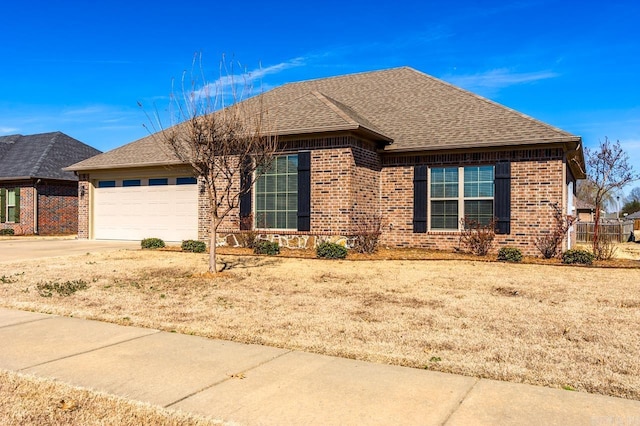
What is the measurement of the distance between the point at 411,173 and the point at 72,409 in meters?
13.1

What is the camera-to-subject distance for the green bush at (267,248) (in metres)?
14.1

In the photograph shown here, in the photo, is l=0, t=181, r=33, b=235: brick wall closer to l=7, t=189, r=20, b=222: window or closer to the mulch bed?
l=7, t=189, r=20, b=222: window

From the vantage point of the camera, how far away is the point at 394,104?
18.5 meters

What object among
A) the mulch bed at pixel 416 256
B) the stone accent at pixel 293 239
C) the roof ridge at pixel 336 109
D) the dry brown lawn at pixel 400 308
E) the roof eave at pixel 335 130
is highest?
the roof ridge at pixel 336 109

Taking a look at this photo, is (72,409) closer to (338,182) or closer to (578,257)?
(338,182)

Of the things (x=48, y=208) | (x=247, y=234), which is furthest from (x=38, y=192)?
(x=247, y=234)

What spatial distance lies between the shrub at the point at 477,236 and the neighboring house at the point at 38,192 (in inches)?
854

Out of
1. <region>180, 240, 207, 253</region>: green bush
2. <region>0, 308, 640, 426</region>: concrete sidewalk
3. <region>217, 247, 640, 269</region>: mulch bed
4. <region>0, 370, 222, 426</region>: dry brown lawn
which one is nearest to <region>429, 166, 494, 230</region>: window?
<region>217, 247, 640, 269</region>: mulch bed

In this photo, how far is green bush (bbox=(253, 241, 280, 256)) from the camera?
555 inches

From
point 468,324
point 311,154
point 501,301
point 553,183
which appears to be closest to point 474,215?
point 553,183

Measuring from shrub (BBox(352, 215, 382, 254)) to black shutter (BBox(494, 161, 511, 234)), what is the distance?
3.50 meters

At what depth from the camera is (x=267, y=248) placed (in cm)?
1415

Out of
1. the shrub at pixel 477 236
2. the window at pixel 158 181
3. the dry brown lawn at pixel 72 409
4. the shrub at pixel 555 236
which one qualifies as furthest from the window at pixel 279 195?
the dry brown lawn at pixel 72 409

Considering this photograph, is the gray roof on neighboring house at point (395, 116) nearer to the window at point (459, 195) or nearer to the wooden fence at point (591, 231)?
the window at point (459, 195)
